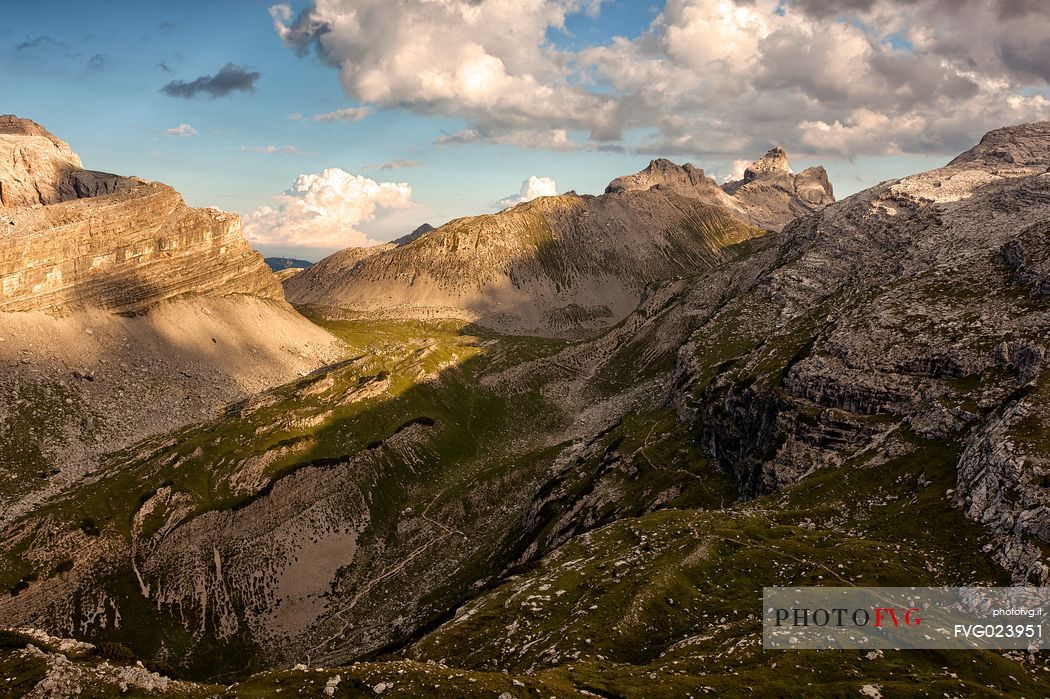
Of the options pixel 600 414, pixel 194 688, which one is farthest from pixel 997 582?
pixel 600 414

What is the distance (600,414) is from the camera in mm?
190000

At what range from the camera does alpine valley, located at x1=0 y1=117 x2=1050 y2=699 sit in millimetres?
47878

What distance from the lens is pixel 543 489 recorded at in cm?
13300

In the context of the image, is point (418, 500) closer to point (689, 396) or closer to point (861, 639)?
point (689, 396)

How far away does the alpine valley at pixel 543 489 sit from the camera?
1885 inches

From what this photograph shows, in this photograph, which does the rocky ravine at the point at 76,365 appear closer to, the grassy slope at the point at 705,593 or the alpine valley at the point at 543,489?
the alpine valley at the point at 543,489

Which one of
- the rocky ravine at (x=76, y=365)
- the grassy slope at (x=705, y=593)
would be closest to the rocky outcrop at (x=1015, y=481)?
the grassy slope at (x=705, y=593)
